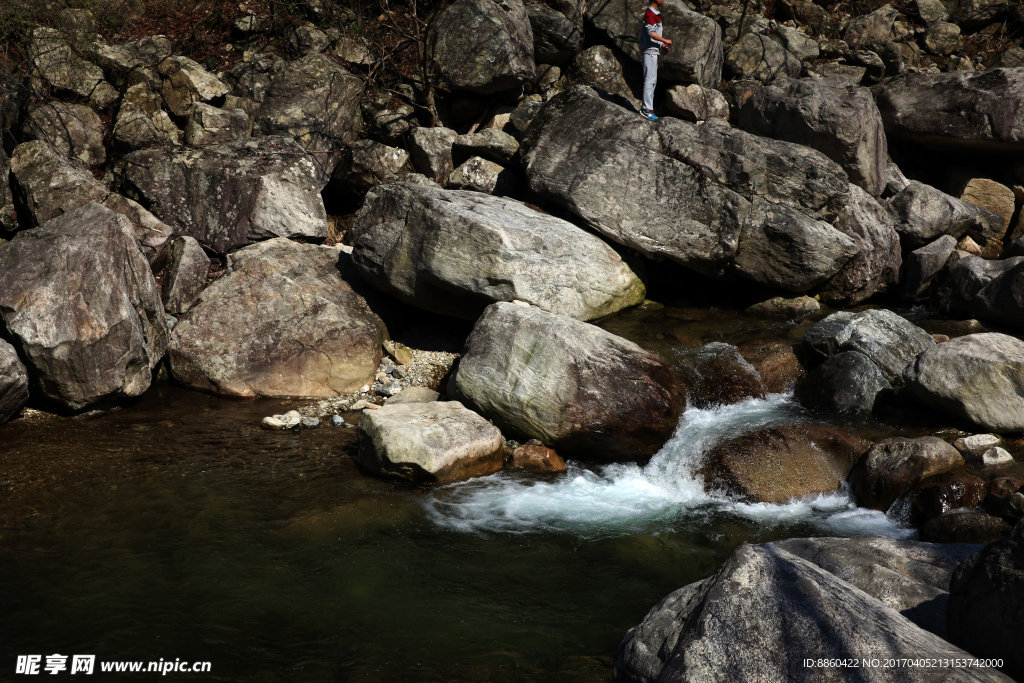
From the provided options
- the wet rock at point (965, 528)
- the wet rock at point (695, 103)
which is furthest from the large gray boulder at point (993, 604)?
the wet rock at point (695, 103)

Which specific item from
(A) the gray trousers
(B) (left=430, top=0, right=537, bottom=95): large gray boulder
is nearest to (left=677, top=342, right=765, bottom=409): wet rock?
(A) the gray trousers

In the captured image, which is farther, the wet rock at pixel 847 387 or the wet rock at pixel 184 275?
the wet rock at pixel 184 275

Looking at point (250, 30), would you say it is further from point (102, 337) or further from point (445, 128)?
point (102, 337)

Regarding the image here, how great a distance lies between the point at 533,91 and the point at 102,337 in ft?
32.0

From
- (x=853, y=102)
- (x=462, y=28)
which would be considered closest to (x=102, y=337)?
(x=462, y=28)

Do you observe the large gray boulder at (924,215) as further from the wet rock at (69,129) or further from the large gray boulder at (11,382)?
the wet rock at (69,129)

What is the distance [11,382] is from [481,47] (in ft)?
30.4

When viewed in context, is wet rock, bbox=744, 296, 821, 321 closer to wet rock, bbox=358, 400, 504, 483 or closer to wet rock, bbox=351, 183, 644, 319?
wet rock, bbox=351, 183, 644, 319

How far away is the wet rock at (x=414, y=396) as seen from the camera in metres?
8.60

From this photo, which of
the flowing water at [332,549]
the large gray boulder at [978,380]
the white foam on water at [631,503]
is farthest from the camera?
the large gray boulder at [978,380]

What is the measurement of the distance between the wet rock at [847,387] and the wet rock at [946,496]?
1.84 metres

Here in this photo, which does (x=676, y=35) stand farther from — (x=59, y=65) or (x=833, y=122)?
(x=59, y=65)

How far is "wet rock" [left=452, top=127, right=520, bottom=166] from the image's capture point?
39.7 feet

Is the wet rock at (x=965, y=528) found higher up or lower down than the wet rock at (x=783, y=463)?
higher up
